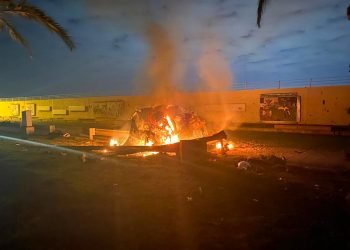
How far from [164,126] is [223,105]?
12.5 metres

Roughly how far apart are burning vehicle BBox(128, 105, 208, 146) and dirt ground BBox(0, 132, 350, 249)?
11.1 ft

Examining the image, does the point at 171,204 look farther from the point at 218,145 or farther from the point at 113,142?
the point at 113,142

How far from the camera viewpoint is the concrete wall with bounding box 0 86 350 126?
21.8 metres

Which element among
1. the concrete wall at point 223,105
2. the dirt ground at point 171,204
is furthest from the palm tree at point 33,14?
the concrete wall at point 223,105

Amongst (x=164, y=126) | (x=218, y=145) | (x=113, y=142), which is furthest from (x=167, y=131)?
(x=113, y=142)

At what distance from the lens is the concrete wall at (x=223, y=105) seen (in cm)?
2184

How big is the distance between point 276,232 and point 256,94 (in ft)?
68.2

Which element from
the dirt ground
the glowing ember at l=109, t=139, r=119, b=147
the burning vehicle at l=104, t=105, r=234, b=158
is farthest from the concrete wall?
the dirt ground

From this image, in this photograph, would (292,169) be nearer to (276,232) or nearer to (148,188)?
(148,188)

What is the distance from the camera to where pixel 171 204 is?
22.7ft

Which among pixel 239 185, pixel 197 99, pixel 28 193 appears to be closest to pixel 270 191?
pixel 239 185

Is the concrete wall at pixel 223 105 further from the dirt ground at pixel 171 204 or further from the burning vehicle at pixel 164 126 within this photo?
the dirt ground at pixel 171 204

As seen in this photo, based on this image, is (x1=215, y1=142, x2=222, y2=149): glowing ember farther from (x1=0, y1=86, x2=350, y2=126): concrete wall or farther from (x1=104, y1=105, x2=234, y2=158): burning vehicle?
(x1=0, y1=86, x2=350, y2=126): concrete wall

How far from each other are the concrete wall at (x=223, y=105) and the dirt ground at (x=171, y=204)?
10569 mm
